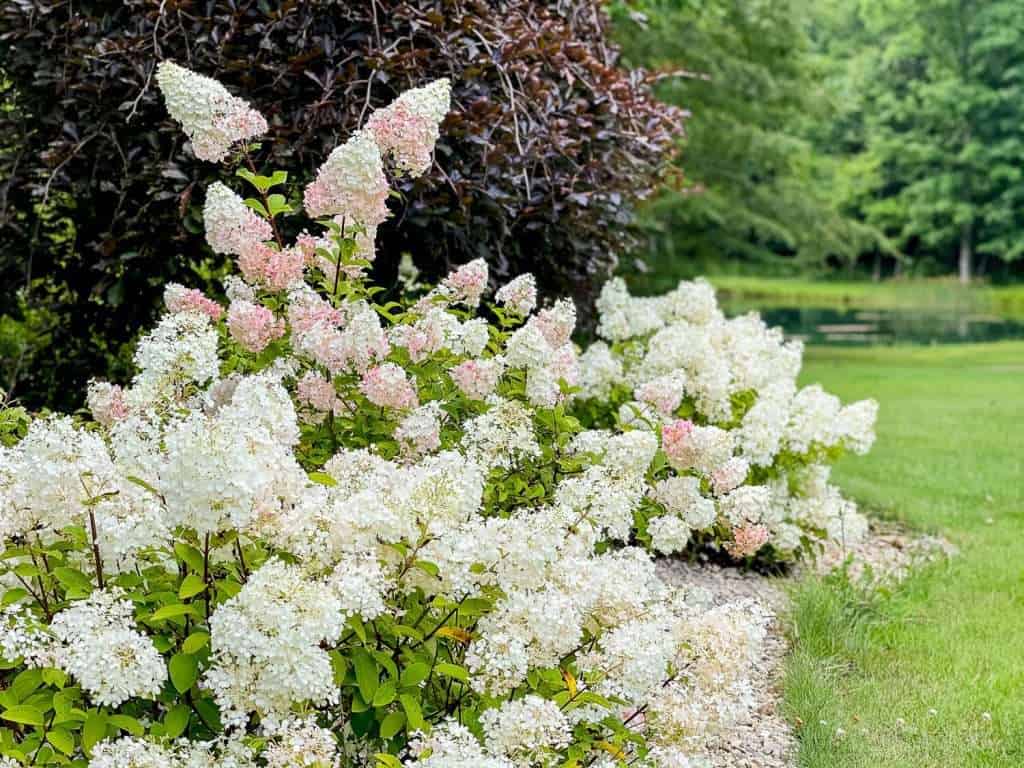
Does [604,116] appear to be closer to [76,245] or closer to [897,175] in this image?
[76,245]

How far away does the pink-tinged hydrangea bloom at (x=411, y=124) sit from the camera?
3.19m

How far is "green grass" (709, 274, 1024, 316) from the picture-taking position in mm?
30109

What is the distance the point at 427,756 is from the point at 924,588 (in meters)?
3.12

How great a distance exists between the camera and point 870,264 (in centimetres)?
4144

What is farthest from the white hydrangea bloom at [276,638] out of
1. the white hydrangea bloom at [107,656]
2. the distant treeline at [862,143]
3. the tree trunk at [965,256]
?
the tree trunk at [965,256]

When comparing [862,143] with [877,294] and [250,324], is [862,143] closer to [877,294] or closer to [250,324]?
[877,294]

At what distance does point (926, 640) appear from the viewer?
3934mm

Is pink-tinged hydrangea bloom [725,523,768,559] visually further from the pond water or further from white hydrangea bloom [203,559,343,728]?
the pond water

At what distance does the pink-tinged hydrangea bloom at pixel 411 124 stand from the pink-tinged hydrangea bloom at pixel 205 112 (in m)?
0.37

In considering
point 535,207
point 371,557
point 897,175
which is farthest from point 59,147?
point 897,175

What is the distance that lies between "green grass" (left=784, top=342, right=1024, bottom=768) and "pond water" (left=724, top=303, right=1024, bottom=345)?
12.4 metres

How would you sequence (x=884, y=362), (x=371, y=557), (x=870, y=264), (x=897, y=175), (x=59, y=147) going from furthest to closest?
(x=870, y=264)
(x=897, y=175)
(x=884, y=362)
(x=59, y=147)
(x=371, y=557)

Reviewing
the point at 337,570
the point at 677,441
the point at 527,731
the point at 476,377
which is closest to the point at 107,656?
the point at 337,570

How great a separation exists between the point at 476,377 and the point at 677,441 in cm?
58
